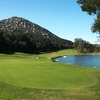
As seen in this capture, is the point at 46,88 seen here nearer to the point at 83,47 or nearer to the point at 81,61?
the point at 81,61

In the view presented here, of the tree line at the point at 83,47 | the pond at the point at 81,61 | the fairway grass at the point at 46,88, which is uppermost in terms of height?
the tree line at the point at 83,47

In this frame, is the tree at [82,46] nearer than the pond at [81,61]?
No

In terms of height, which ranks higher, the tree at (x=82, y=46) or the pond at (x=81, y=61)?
the tree at (x=82, y=46)

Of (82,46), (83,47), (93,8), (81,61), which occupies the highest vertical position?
(93,8)

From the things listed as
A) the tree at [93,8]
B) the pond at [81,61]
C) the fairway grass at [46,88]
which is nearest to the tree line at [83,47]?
the pond at [81,61]

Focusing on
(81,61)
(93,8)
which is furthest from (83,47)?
(93,8)

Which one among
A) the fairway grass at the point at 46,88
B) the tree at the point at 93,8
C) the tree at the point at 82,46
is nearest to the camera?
the fairway grass at the point at 46,88

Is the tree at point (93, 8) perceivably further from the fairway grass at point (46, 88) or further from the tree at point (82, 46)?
the tree at point (82, 46)

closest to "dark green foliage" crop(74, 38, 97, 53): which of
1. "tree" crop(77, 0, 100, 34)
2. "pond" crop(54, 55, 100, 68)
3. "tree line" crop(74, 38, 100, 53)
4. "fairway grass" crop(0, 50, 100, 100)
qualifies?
"tree line" crop(74, 38, 100, 53)

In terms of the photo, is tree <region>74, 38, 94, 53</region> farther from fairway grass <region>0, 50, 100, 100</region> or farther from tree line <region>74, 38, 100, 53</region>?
fairway grass <region>0, 50, 100, 100</region>

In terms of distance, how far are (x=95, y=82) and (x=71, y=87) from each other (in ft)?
10.6

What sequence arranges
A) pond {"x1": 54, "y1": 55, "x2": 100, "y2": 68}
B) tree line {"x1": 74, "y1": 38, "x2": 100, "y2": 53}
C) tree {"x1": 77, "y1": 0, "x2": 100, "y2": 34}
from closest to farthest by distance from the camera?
tree {"x1": 77, "y1": 0, "x2": 100, "y2": 34}
pond {"x1": 54, "y1": 55, "x2": 100, "y2": 68}
tree line {"x1": 74, "y1": 38, "x2": 100, "y2": 53}

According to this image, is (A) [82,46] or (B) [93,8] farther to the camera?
(A) [82,46]

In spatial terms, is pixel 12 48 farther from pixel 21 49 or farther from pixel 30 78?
pixel 30 78
